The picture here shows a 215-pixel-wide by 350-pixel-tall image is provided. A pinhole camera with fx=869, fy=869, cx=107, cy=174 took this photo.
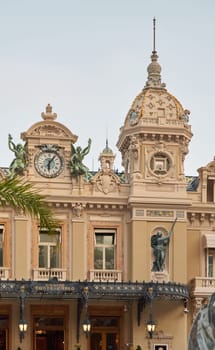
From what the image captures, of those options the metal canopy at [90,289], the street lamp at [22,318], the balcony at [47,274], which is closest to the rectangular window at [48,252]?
the balcony at [47,274]

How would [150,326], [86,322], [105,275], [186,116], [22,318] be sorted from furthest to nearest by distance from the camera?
[186,116] → [105,275] → [86,322] → [150,326] → [22,318]

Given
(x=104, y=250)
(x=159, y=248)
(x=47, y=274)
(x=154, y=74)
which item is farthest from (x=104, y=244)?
(x=154, y=74)

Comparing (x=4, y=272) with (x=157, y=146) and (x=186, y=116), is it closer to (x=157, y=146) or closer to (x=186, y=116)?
(x=157, y=146)

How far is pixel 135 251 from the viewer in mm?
38938

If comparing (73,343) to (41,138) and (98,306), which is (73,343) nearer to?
(98,306)

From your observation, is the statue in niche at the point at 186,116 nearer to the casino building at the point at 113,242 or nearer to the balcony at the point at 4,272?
the casino building at the point at 113,242

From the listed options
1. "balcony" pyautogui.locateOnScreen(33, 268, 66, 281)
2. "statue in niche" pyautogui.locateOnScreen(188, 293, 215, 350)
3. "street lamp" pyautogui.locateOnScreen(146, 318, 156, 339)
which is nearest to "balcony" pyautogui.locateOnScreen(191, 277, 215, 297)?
"street lamp" pyautogui.locateOnScreen(146, 318, 156, 339)

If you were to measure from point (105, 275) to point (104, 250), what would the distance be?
49.8 inches

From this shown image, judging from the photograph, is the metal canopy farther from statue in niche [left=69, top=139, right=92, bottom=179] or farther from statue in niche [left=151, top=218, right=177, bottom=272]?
statue in niche [left=69, top=139, right=92, bottom=179]

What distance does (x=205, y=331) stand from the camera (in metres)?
7.77

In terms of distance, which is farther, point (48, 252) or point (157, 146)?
point (157, 146)

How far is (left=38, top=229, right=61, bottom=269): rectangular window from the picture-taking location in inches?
1531

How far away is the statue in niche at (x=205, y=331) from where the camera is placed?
7699 mm

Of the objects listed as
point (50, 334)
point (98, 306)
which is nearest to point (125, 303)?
point (98, 306)
